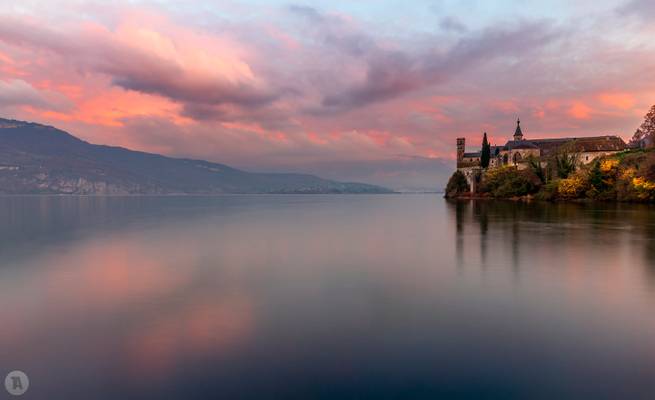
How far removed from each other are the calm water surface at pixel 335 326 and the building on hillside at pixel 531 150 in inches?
3738

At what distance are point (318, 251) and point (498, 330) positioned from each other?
16.0 meters

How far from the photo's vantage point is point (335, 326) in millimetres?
10273

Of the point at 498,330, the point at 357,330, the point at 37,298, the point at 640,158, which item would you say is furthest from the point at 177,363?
the point at 640,158

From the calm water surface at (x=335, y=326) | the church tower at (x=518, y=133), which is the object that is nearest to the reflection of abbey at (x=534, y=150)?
the church tower at (x=518, y=133)

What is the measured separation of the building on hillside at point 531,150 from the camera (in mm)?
104000

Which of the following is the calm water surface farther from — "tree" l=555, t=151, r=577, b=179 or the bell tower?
the bell tower

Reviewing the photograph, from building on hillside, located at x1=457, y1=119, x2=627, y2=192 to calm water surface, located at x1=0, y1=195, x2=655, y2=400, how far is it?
94.9 meters

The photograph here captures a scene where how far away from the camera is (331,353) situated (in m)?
8.43

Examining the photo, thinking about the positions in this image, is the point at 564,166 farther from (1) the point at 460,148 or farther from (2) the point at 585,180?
(1) the point at 460,148

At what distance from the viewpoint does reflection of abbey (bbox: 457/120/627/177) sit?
342 feet

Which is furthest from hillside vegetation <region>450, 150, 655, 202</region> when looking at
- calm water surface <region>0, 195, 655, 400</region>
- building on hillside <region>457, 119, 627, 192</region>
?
calm water surface <region>0, 195, 655, 400</region>

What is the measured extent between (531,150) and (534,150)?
101cm

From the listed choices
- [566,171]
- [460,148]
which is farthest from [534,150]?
[566,171]

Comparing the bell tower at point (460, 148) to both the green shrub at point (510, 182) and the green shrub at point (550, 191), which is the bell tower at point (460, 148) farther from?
the green shrub at point (550, 191)
